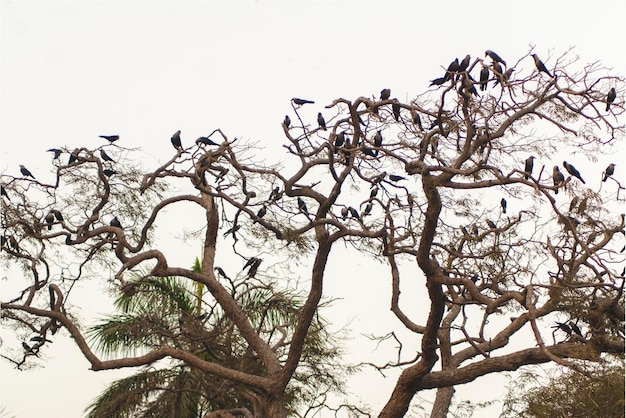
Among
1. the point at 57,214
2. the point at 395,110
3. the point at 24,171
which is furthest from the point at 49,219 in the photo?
the point at 395,110

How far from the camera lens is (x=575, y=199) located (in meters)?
7.65

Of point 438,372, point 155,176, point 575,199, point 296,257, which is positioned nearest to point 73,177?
point 155,176

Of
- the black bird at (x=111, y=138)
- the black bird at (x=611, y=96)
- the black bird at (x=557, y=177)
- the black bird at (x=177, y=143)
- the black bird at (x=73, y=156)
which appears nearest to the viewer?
the black bird at (x=557, y=177)

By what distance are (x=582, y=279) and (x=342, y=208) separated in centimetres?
229

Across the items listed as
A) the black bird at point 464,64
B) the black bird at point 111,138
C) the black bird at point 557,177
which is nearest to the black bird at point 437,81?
the black bird at point 464,64

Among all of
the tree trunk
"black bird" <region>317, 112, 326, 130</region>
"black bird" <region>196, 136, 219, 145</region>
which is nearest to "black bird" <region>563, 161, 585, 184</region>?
"black bird" <region>317, 112, 326, 130</region>

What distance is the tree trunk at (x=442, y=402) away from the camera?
34.5 feet

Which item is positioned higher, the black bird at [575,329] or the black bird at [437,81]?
the black bird at [437,81]

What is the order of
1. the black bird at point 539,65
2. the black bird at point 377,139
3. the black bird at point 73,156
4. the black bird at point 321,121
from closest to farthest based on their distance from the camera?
1. the black bird at point 539,65
2. the black bird at point 377,139
3. the black bird at point 321,121
4. the black bird at point 73,156

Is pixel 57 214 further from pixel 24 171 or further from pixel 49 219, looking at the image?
pixel 24 171

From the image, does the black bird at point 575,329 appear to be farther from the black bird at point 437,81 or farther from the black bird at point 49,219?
the black bird at point 49,219

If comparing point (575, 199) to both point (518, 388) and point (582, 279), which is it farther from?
point (518, 388)

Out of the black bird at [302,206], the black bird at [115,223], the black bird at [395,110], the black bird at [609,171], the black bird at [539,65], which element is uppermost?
the black bird at [539,65]

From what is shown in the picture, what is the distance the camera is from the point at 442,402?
10539mm
